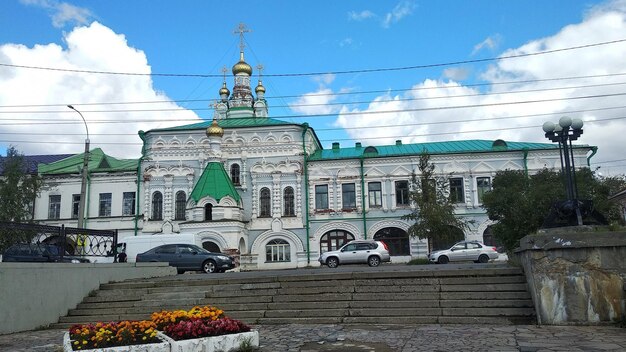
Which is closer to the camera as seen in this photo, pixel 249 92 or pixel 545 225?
pixel 545 225

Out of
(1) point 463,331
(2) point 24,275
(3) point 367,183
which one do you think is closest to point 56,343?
(2) point 24,275

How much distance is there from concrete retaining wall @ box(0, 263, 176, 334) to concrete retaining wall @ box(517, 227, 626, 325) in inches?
431

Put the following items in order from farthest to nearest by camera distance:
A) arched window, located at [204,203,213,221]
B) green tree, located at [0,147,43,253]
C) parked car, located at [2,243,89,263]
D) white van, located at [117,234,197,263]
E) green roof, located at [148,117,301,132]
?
green roof, located at [148,117,301,132] < arched window, located at [204,203,213,221] < green tree, located at [0,147,43,253] < white van, located at [117,234,197,263] < parked car, located at [2,243,89,263]

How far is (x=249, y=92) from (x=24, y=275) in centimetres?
3644

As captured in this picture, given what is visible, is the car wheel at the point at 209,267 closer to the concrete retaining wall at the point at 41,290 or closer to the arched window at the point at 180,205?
the concrete retaining wall at the point at 41,290

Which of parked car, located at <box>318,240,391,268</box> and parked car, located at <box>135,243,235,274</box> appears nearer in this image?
parked car, located at <box>135,243,235,274</box>

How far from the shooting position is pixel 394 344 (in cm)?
844

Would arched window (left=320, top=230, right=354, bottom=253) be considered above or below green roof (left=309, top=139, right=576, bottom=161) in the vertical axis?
below

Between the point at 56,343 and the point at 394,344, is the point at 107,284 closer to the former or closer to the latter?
the point at 56,343

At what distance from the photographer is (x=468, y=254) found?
92.1 feet

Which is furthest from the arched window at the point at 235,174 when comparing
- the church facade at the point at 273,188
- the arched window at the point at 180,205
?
the arched window at the point at 180,205

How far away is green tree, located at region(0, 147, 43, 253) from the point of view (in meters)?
34.5

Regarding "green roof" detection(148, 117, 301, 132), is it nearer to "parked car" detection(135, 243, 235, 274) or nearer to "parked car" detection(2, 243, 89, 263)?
"parked car" detection(135, 243, 235, 274)

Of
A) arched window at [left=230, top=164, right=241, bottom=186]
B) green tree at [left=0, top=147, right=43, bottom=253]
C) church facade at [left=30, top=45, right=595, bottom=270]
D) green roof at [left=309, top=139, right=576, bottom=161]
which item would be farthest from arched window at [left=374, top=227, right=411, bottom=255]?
green tree at [left=0, top=147, right=43, bottom=253]
